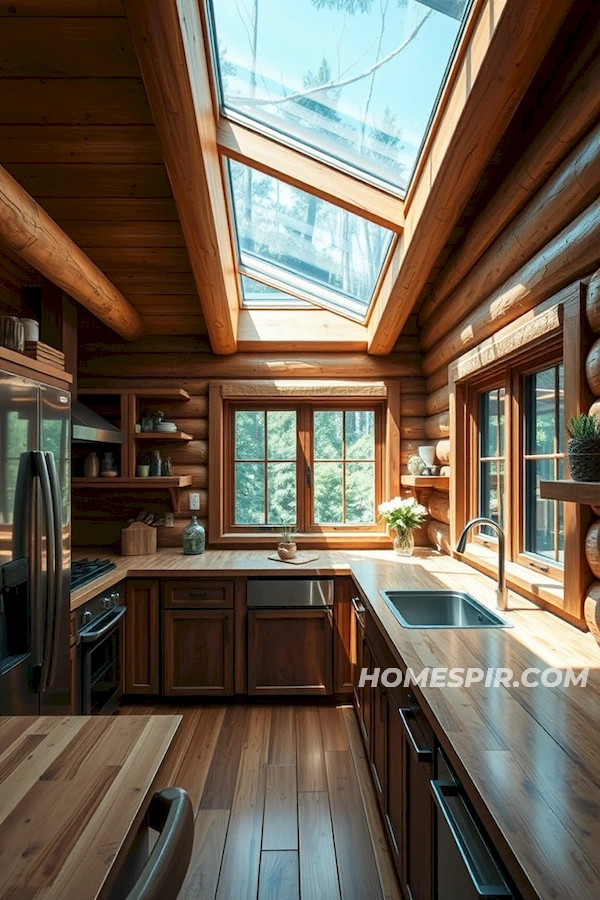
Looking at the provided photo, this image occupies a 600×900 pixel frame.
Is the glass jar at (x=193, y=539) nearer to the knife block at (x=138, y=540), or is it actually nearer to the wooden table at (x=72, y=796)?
the knife block at (x=138, y=540)

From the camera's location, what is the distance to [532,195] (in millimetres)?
2152

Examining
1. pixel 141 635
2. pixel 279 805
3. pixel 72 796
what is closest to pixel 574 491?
pixel 72 796

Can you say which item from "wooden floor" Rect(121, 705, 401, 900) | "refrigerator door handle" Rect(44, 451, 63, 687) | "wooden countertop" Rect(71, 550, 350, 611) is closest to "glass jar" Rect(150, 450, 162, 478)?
"wooden countertop" Rect(71, 550, 350, 611)

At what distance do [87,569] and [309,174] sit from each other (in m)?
2.49

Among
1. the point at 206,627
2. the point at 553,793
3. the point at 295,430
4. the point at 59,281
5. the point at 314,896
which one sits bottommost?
the point at 314,896

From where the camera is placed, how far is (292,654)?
3.37 meters

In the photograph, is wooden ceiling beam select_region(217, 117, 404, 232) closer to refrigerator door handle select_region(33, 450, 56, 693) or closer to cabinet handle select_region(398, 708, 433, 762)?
refrigerator door handle select_region(33, 450, 56, 693)

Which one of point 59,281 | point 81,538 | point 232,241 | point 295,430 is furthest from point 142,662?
point 232,241

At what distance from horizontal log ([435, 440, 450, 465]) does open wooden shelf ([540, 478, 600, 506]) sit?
1.87 meters

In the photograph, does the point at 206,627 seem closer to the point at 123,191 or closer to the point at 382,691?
the point at 382,691

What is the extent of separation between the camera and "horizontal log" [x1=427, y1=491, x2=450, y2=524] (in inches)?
144

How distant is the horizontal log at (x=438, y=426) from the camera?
3607mm

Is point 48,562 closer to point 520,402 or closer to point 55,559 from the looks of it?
point 55,559

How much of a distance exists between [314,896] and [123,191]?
10.3ft
